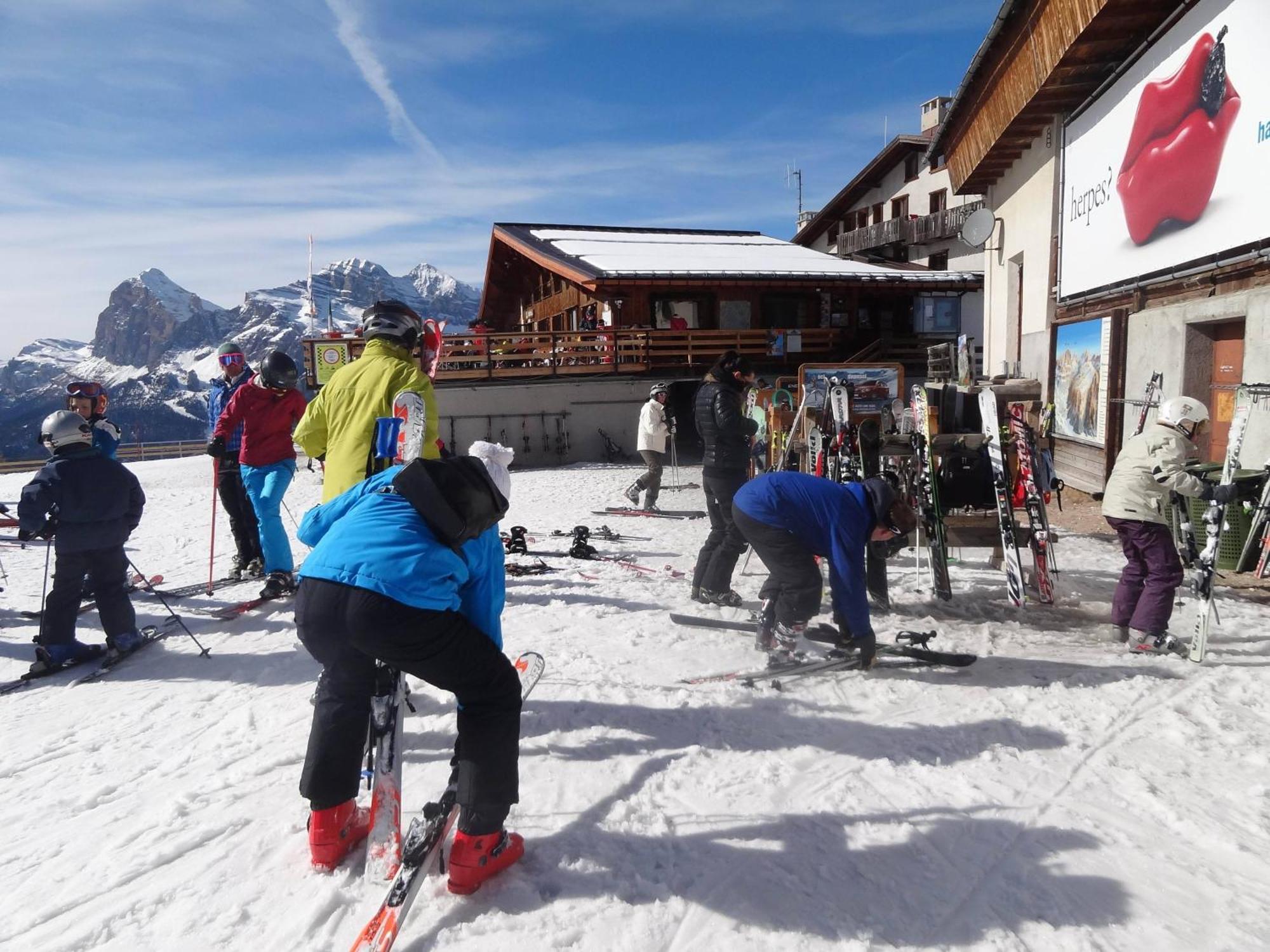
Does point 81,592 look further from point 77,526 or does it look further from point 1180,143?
point 1180,143

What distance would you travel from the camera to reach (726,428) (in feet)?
18.8

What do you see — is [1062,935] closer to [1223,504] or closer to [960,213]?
[1223,504]

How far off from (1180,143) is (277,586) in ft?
33.2

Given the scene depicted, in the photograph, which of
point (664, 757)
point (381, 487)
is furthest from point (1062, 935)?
point (381, 487)

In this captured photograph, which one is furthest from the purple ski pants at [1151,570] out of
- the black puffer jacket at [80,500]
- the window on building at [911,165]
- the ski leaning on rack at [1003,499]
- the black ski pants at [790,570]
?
the window on building at [911,165]

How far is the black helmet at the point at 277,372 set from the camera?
19.2ft

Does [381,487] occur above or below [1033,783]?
above

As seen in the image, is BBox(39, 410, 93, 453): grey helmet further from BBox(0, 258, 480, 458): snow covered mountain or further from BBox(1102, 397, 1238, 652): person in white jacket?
BBox(0, 258, 480, 458): snow covered mountain

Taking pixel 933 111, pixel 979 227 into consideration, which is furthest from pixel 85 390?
pixel 933 111

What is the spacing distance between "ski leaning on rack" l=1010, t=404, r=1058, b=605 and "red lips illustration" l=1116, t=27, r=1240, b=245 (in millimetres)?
4164

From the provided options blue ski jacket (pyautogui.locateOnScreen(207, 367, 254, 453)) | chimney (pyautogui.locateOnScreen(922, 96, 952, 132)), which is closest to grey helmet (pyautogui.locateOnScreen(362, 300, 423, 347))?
blue ski jacket (pyautogui.locateOnScreen(207, 367, 254, 453))

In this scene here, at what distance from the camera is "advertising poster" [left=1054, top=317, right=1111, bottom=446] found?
10.4 metres

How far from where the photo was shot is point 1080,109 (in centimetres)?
1106

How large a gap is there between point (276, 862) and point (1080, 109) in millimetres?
13261
